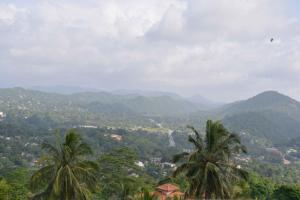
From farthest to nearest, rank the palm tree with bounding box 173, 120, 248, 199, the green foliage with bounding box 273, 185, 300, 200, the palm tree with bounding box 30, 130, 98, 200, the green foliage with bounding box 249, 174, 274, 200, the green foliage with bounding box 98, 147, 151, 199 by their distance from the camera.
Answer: the green foliage with bounding box 249, 174, 274, 200
the green foliage with bounding box 98, 147, 151, 199
the green foliage with bounding box 273, 185, 300, 200
the palm tree with bounding box 30, 130, 98, 200
the palm tree with bounding box 173, 120, 248, 199

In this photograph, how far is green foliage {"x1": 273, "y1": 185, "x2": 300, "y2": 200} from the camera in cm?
4797

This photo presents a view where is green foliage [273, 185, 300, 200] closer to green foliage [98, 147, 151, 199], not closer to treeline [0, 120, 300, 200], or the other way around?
green foliage [98, 147, 151, 199]

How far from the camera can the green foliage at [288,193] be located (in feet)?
157

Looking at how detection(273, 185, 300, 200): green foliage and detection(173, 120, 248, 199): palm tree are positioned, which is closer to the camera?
detection(173, 120, 248, 199): palm tree

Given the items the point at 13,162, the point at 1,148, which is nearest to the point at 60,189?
the point at 13,162

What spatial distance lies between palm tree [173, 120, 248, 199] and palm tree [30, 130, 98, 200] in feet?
15.7

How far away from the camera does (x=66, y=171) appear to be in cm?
1998

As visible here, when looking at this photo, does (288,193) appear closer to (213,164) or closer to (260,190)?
(260,190)

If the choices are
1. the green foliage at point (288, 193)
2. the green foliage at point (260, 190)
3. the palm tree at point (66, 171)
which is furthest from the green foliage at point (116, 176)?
the palm tree at point (66, 171)

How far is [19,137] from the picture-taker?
186 metres

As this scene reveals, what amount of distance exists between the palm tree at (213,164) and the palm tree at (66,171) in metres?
4.78

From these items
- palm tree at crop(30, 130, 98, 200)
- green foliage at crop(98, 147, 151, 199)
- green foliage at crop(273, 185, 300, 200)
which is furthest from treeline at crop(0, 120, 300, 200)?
green foliage at crop(273, 185, 300, 200)

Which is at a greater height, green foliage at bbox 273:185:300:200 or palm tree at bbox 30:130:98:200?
palm tree at bbox 30:130:98:200

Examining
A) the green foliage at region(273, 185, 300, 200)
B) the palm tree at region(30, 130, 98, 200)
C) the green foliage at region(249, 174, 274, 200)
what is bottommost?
the green foliage at region(249, 174, 274, 200)
